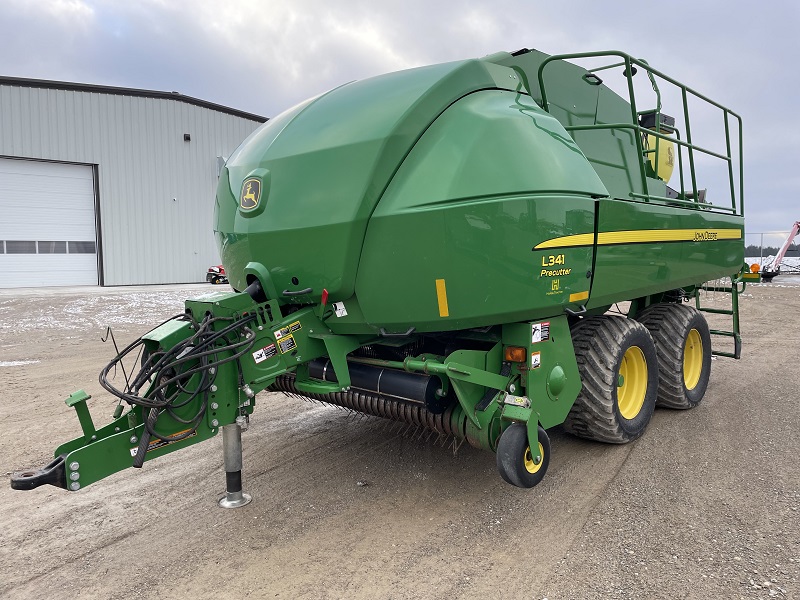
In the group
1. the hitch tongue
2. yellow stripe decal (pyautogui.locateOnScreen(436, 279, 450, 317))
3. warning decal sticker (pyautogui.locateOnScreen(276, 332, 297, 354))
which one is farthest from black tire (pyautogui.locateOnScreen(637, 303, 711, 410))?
the hitch tongue

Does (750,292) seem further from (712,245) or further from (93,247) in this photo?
(93,247)

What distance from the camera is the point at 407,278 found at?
114 inches

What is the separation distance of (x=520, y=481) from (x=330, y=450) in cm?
156

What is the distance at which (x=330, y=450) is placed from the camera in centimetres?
411

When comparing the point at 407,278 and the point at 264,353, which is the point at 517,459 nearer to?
the point at 407,278

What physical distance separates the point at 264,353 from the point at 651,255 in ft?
8.31

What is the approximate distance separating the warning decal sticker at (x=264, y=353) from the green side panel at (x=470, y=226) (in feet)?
1.69

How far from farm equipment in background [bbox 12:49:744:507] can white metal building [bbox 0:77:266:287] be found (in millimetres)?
17085

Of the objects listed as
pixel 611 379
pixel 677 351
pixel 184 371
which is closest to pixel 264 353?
pixel 184 371

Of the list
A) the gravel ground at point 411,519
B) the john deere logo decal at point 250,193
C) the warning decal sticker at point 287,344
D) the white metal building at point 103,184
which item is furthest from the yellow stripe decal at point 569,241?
the white metal building at point 103,184

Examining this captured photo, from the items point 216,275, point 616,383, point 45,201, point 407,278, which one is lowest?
point 616,383

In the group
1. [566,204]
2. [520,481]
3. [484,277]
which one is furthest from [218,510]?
[566,204]

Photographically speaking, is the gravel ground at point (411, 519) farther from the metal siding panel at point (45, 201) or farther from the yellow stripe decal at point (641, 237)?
the metal siding panel at point (45, 201)

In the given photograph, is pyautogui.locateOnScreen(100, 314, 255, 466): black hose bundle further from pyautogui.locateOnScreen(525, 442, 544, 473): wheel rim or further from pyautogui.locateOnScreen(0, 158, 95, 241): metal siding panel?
pyautogui.locateOnScreen(0, 158, 95, 241): metal siding panel
